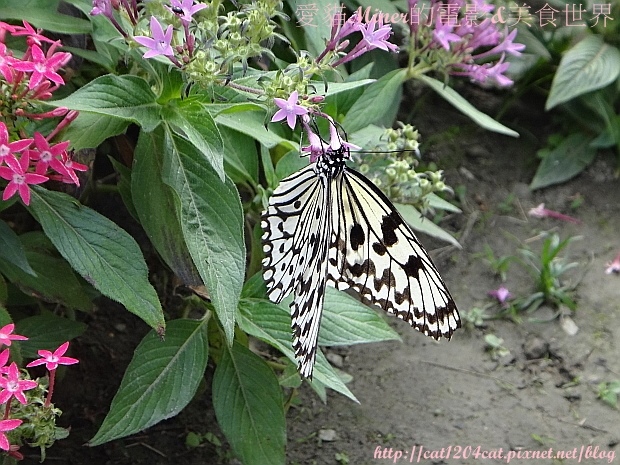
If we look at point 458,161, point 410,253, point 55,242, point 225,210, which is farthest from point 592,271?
point 55,242

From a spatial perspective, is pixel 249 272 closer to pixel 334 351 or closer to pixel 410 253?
pixel 410 253

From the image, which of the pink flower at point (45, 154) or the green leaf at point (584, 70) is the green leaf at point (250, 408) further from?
the green leaf at point (584, 70)

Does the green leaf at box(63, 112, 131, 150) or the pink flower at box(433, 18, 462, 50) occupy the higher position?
the green leaf at box(63, 112, 131, 150)

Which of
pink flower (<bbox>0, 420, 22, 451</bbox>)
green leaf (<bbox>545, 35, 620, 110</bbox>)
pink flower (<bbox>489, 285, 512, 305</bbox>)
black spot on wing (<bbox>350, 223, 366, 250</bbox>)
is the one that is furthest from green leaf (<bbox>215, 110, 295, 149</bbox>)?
green leaf (<bbox>545, 35, 620, 110</bbox>)

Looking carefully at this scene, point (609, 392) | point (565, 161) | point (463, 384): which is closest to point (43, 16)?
point (463, 384)

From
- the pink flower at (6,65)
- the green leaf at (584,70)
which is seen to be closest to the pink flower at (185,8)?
the pink flower at (6,65)

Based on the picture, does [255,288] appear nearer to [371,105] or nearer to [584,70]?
[371,105]

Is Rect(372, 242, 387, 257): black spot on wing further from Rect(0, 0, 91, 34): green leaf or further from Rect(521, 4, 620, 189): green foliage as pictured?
Rect(521, 4, 620, 189): green foliage
